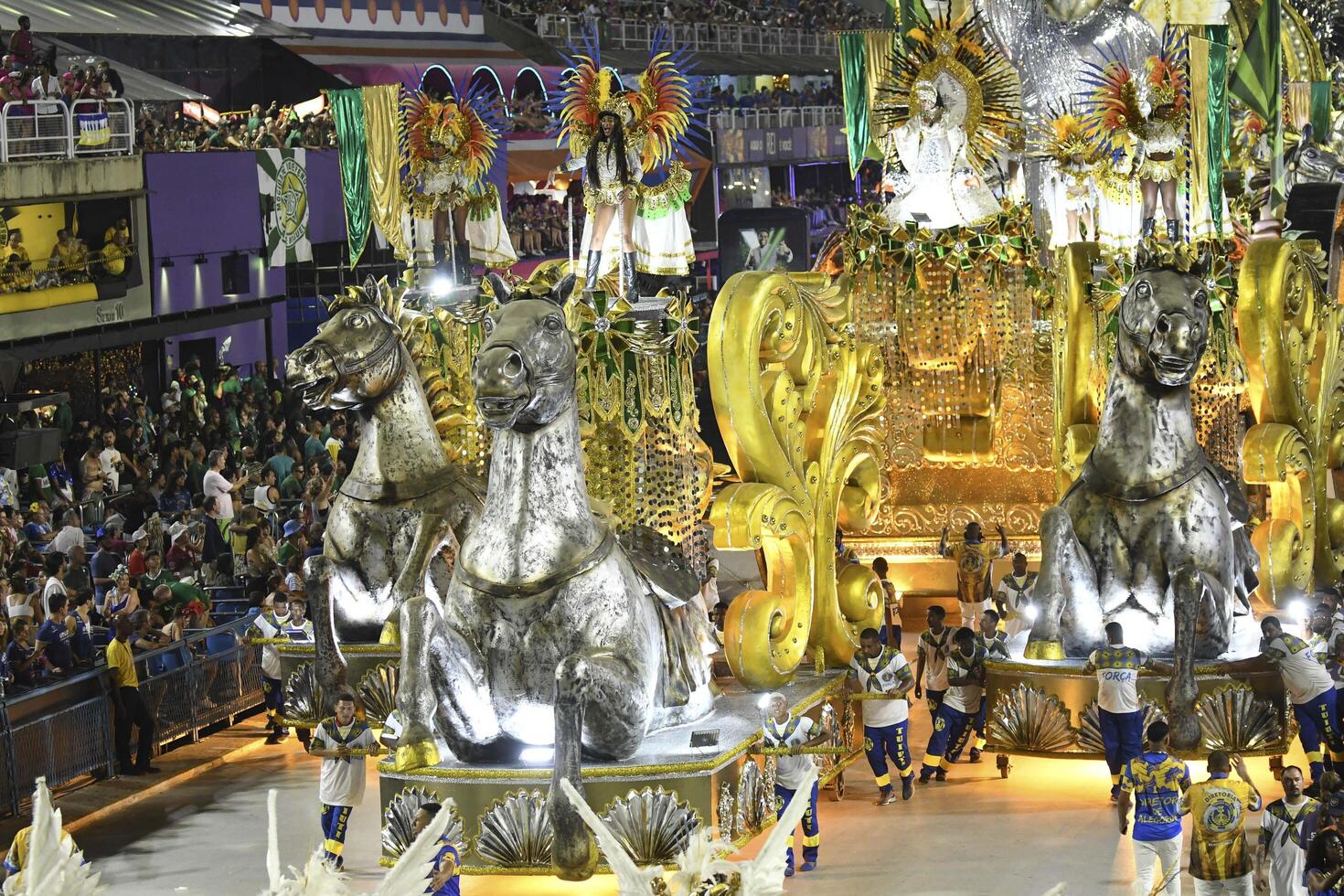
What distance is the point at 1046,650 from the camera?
10844 millimetres

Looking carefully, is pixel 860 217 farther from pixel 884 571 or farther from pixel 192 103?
pixel 192 103

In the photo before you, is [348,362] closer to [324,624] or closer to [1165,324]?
[324,624]

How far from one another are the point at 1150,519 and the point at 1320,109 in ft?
24.2

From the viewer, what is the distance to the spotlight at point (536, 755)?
8.90 m

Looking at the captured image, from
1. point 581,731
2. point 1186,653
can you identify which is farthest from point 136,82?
point 581,731

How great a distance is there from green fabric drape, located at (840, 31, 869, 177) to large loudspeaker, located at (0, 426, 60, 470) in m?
6.14

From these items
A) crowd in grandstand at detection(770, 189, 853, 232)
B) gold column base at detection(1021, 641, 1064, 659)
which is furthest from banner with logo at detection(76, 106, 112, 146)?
crowd in grandstand at detection(770, 189, 853, 232)

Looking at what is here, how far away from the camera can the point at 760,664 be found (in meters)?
10.2

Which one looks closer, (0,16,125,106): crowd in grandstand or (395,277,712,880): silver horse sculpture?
(395,277,712,880): silver horse sculpture

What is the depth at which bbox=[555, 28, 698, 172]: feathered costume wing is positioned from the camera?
11250mm

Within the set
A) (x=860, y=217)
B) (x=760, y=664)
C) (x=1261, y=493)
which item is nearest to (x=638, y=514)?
(x=760, y=664)

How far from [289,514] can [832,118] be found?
21.5 meters

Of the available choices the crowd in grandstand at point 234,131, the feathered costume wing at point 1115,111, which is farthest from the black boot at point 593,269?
the crowd in grandstand at point 234,131

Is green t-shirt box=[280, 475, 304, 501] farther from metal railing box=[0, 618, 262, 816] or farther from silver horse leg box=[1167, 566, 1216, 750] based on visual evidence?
silver horse leg box=[1167, 566, 1216, 750]
